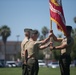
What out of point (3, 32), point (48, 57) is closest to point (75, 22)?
point (3, 32)

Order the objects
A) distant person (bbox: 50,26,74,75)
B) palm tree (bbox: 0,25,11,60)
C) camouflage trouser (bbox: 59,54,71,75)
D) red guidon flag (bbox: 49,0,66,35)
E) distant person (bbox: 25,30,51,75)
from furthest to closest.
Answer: palm tree (bbox: 0,25,11,60) → distant person (bbox: 25,30,51,75) → red guidon flag (bbox: 49,0,66,35) → camouflage trouser (bbox: 59,54,71,75) → distant person (bbox: 50,26,74,75)

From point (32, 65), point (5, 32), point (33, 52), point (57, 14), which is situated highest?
point (57, 14)

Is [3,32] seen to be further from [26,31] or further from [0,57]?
[26,31]

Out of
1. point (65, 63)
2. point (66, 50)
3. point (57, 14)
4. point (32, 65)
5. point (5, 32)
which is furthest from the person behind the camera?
point (5, 32)

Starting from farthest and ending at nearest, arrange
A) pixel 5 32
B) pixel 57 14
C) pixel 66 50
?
pixel 5 32 → pixel 57 14 → pixel 66 50

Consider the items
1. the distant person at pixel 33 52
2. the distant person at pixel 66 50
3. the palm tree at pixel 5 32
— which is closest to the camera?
the distant person at pixel 66 50

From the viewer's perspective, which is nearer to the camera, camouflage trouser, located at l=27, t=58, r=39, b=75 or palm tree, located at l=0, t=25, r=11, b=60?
camouflage trouser, located at l=27, t=58, r=39, b=75

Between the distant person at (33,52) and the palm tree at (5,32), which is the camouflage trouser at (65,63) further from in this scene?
the palm tree at (5,32)

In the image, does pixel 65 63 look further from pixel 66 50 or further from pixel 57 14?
pixel 57 14

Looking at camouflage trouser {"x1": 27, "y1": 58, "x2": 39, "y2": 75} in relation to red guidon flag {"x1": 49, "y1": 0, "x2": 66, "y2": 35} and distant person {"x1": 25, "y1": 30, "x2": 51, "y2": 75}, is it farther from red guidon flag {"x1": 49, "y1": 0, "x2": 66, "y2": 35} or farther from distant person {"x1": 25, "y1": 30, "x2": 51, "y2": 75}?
red guidon flag {"x1": 49, "y1": 0, "x2": 66, "y2": 35}

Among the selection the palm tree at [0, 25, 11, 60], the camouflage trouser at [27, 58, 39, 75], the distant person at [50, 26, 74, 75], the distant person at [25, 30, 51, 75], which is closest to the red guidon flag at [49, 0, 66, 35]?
the distant person at [50, 26, 74, 75]

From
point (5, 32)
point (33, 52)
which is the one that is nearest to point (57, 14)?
point (33, 52)

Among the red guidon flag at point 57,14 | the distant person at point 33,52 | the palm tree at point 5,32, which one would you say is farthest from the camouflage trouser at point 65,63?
the palm tree at point 5,32

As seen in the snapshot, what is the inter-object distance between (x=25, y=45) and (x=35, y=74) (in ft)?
3.15
